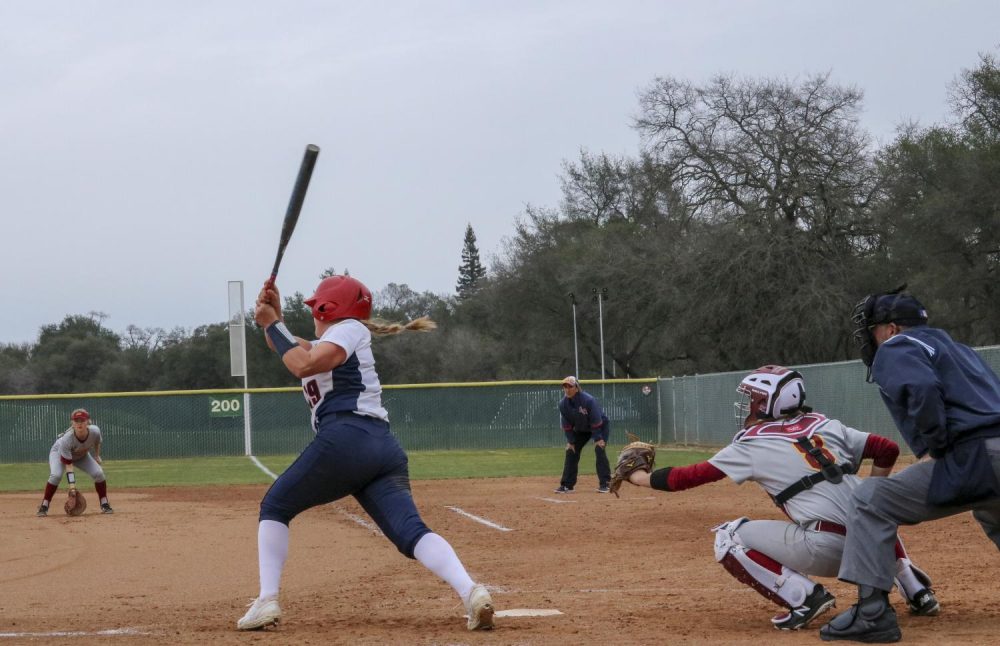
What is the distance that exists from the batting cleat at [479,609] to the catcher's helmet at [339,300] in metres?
1.75

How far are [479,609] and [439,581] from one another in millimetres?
3000

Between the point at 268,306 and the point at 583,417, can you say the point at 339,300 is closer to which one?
the point at 268,306

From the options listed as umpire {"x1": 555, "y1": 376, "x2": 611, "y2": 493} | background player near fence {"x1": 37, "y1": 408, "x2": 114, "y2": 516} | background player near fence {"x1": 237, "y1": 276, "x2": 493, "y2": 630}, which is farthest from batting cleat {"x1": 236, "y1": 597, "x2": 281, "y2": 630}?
umpire {"x1": 555, "y1": 376, "x2": 611, "y2": 493}

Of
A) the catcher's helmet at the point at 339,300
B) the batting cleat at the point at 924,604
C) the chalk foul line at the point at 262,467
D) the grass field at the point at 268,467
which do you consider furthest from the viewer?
the chalk foul line at the point at 262,467

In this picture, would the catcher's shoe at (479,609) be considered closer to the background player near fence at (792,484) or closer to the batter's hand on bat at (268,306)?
the background player near fence at (792,484)

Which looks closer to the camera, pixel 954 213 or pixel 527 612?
pixel 527 612

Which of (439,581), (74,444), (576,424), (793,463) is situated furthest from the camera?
(576,424)

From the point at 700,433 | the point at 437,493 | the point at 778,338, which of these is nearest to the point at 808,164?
the point at 778,338

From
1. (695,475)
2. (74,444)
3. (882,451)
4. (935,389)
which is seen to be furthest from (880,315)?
(74,444)

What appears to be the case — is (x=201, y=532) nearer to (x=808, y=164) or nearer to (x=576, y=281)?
(x=808, y=164)

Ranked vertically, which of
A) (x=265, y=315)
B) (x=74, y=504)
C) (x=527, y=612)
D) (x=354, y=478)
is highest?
(x=265, y=315)

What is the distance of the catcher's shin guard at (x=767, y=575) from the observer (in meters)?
6.20

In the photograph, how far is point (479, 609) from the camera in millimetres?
6207

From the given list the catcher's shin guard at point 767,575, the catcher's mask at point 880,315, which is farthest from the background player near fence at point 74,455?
the catcher's mask at point 880,315
